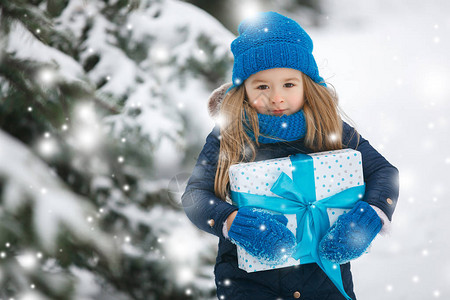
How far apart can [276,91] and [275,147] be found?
0.19m

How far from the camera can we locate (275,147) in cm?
158

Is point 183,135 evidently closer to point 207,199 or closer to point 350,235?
point 207,199

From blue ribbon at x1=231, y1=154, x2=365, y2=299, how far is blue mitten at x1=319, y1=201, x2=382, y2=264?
38mm

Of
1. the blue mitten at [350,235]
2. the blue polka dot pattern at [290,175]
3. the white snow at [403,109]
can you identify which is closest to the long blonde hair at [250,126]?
the blue polka dot pattern at [290,175]

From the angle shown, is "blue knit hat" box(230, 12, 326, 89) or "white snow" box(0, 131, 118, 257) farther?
"white snow" box(0, 131, 118, 257)

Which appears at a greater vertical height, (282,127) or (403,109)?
(282,127)

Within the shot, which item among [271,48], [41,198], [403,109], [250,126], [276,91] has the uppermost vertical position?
[271,48]

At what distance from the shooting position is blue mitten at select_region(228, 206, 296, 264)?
1.28 meters

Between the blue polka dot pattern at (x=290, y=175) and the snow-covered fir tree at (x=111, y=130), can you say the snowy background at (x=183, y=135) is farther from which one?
the blue polka dot pattern at (x=290, y=175)

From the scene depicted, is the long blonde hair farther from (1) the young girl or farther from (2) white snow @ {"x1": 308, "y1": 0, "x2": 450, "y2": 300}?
(2) white snow @ {"x1": 308, "y1": 0, "x2": 450, "y2": 300}

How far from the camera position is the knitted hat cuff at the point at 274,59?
4.95 feet

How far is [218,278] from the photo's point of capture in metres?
1.55

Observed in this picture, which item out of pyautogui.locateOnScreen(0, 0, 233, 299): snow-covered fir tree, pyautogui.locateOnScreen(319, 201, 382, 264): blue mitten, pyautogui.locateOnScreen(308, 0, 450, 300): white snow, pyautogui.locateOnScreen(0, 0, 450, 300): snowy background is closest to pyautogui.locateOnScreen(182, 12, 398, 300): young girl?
pyautogui.locateOnScreen(319, 201, 382, 264): blue mitten

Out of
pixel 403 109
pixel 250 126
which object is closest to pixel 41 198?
pixel 250 126
